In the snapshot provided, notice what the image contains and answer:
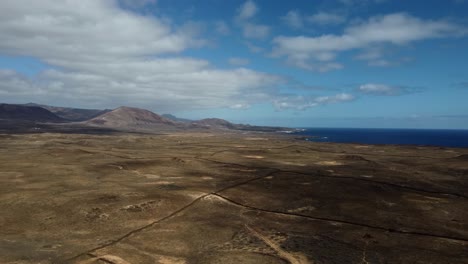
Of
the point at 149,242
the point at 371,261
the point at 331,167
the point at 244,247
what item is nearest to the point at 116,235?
the point at 149,242

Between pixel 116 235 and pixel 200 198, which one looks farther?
pixel 200 198

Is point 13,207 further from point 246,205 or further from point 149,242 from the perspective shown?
point 246,205

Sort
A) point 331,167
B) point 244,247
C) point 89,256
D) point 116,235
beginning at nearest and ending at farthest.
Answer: point 89,256 → point 244,247 → point 116,235 → point 331,167

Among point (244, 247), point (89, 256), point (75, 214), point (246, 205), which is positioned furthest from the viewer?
point (246, 205)

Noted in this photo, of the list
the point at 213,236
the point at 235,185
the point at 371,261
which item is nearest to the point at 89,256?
the point at 213,236

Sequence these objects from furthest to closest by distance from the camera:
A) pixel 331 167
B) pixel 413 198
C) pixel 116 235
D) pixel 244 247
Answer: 1. pixel 331 167
2. pixel 413 198
3. pixel 116 235
4. pixel 244 247

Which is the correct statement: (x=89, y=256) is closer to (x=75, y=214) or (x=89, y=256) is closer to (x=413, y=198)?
(x=75, y=214)
